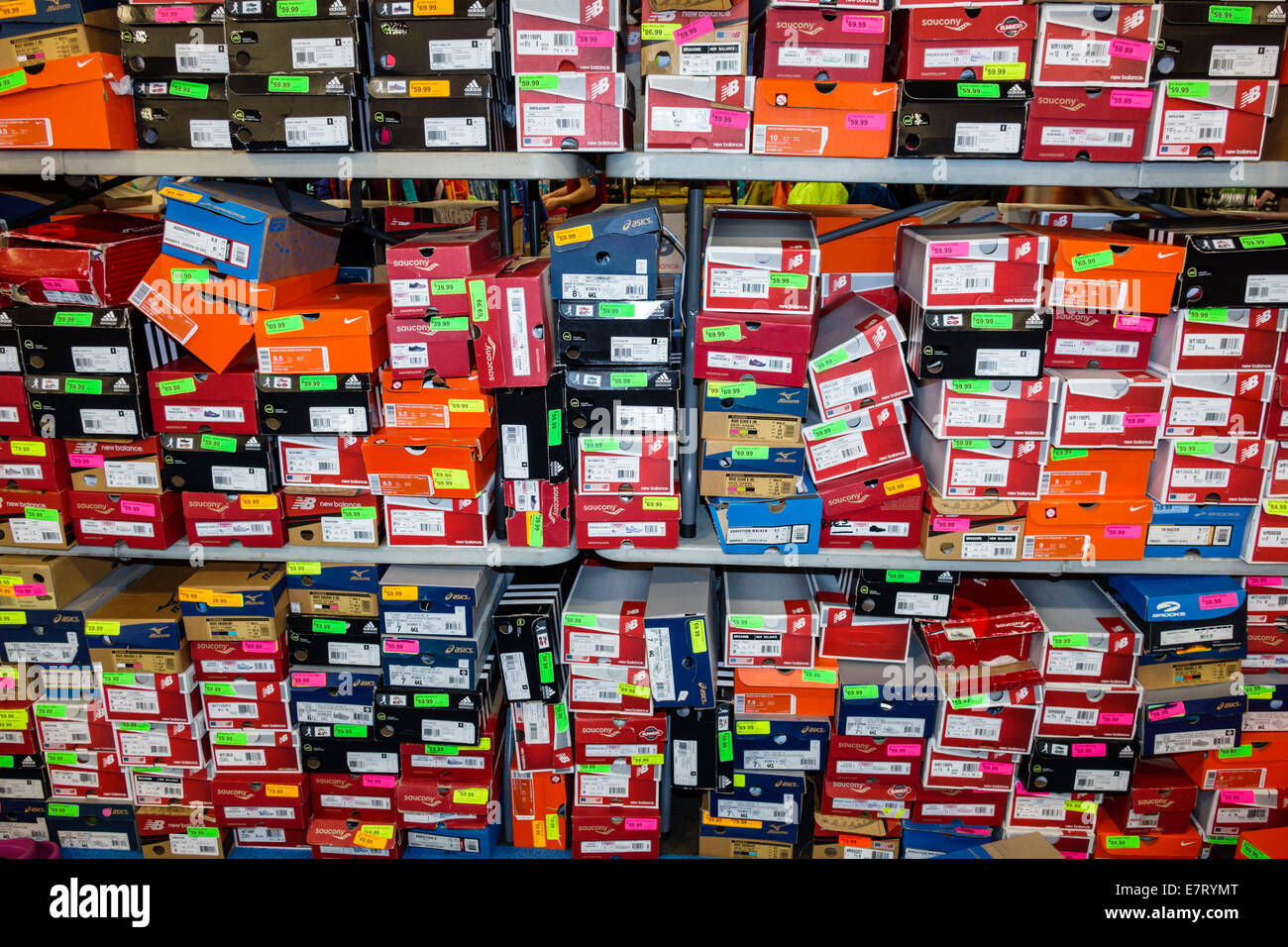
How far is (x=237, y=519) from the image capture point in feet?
7.30

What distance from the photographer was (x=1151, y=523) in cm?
215

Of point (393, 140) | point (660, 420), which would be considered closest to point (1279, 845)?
point (660, 420)

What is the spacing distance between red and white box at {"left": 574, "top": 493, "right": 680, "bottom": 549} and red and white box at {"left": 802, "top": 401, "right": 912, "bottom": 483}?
36cm

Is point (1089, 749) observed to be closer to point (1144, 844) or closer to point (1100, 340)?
point (1144, 844)

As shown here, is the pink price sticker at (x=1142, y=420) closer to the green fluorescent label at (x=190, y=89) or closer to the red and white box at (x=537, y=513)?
the red and white box at (x=537, y=513)

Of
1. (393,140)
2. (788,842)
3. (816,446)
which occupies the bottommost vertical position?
(788,842)

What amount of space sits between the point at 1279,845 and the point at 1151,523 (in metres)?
1.04

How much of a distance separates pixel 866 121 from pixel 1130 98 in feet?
1.87

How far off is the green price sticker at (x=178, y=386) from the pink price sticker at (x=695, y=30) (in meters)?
1.39

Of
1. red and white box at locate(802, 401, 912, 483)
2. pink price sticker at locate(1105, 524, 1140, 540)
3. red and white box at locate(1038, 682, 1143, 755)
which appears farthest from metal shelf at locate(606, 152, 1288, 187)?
red and white box at locate(1038, 682, 1143, 755)

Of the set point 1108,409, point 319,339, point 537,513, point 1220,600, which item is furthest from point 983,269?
point 319,339

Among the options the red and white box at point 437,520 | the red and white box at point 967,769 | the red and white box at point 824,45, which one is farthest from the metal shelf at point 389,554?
the red and white box at point 824,45

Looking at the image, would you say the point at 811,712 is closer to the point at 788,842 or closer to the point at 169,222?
the point at 788,842

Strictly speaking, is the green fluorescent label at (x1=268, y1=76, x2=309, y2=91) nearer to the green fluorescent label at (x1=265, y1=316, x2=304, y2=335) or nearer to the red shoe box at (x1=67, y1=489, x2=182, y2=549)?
the green fluorescent label at (x1=265, y1=316, x2=304, y2=335)
